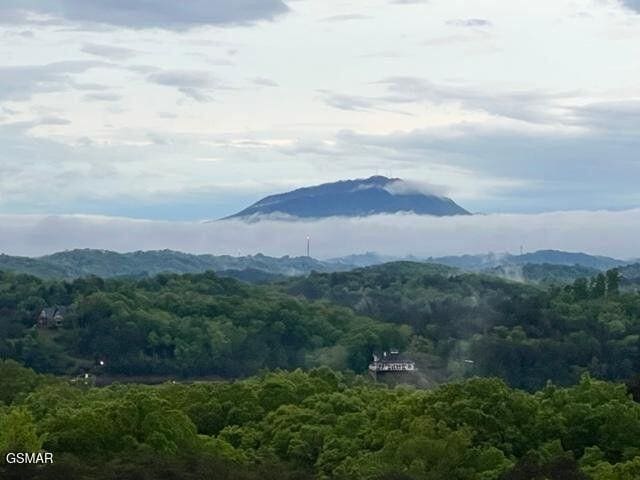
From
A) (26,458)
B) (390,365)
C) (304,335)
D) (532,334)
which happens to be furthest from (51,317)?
(26,458)

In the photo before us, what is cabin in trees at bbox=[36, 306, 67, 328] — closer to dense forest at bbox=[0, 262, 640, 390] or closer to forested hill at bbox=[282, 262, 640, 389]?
dense forest at bbox=[0, 262, 640, 390]

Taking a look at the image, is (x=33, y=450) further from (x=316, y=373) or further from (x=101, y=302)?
(x=101, y=302)

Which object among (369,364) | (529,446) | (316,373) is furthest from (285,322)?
(529,446)

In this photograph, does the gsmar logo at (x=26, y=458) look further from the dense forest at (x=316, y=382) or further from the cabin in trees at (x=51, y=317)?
the cabin in trees at (x=51, y=317)

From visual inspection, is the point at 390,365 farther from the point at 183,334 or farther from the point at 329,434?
the point at 329,434

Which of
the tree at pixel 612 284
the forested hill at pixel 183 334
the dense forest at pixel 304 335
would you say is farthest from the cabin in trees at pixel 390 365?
the tree at pixel 612 284

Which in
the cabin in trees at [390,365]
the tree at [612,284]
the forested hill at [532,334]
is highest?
the tree at [612,284]

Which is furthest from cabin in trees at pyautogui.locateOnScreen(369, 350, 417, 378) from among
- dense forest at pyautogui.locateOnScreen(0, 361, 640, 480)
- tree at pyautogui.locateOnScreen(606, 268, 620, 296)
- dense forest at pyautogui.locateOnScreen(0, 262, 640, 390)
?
dense forest at pyautogui.locateOnScreen(0, 361, 640, 480)
